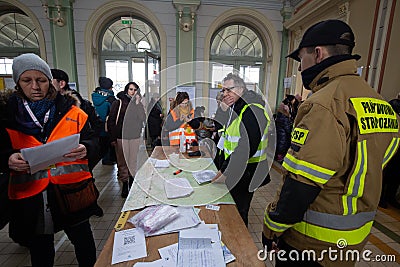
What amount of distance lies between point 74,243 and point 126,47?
513 centimetres

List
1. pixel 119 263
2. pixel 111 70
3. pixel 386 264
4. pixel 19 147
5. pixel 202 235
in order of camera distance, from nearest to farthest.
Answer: pixel 119 263 → pixel 202 235 → pixel 19 147 → pixel 386 264 → pixel 111 70

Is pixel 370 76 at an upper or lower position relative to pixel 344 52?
upper

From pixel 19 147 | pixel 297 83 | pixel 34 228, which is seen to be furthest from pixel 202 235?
pixel 297 83

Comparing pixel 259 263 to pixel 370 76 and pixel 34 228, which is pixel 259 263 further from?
pixel 370 76

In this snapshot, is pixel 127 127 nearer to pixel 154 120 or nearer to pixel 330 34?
pixel 154 120

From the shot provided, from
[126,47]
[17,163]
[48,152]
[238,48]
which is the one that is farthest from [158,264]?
[238,48]

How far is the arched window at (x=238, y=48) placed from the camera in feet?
18.4

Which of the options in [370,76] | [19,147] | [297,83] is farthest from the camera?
[297,83]

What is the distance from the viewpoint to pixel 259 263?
2.68ft

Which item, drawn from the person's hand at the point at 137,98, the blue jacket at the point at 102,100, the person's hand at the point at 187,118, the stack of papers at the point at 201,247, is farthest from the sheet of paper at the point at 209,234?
the blue jacket at the point at 102,100

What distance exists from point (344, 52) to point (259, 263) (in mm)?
869

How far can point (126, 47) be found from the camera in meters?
5.39

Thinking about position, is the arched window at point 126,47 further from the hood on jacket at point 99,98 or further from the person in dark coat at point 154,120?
the hood on jacket at point 99,98

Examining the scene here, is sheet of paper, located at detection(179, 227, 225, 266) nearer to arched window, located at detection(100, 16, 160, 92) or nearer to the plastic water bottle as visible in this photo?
the plastic water bottle
